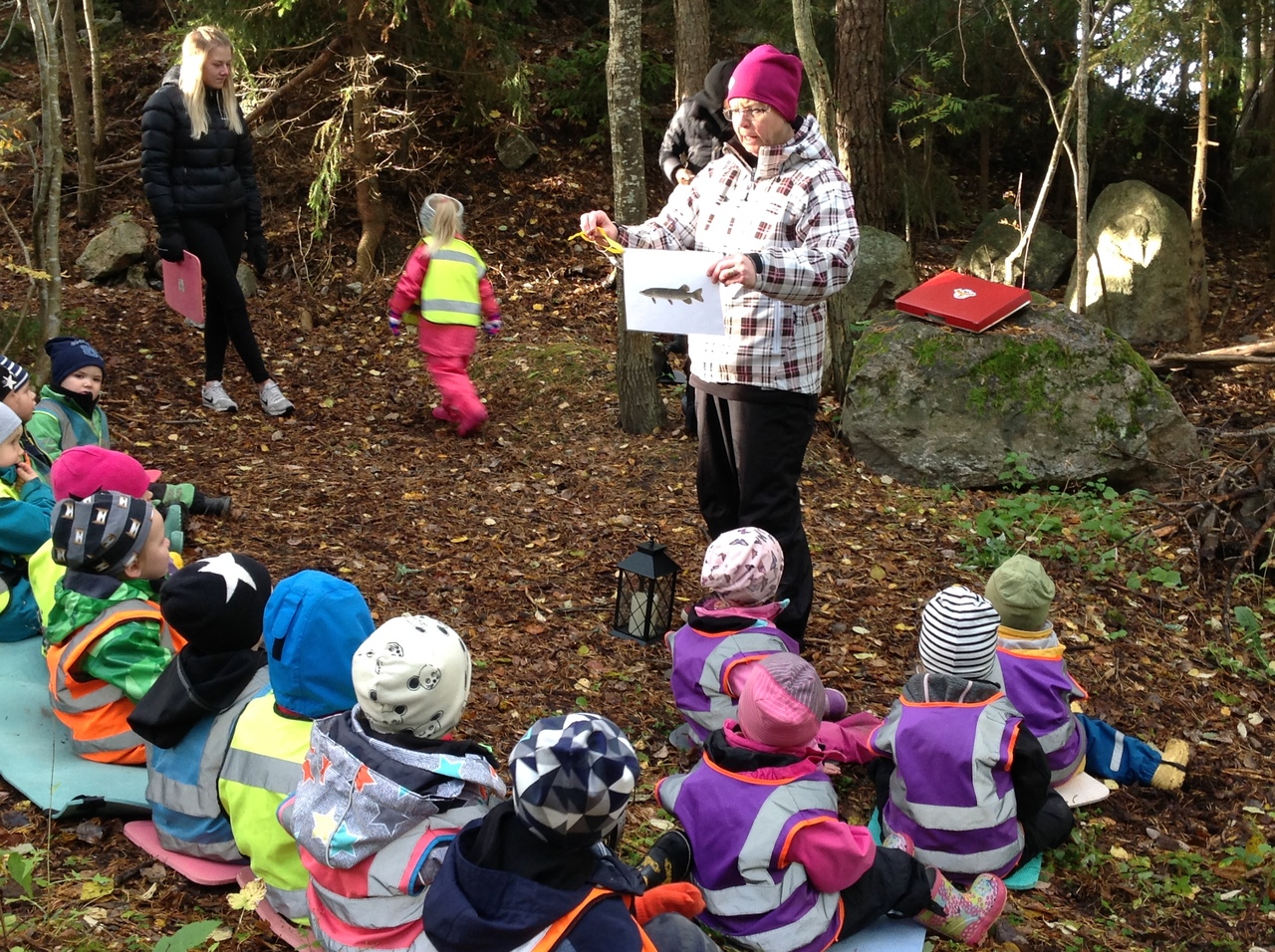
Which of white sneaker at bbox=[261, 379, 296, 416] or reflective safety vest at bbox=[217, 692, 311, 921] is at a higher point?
white sneaker at bbox=[261, 379, 296, 416]

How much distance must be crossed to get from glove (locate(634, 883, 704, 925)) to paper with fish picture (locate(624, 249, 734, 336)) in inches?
72.3

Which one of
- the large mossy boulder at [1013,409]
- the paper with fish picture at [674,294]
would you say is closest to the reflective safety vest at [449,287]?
the large mossy boulder at [1013,409]

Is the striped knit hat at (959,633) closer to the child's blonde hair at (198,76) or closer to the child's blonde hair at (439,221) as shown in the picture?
the child's blonde hair at (439,221)

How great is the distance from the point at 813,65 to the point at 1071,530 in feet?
12.1

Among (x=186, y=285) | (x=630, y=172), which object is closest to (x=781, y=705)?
(x=630, y=172)

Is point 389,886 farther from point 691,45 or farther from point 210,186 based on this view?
point 691,45

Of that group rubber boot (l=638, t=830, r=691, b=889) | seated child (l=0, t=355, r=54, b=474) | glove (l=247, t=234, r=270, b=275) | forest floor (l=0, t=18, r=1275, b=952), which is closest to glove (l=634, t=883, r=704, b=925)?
rubber boot (l=638, t=830, r=691, b=889)

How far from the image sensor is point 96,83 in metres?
9.61

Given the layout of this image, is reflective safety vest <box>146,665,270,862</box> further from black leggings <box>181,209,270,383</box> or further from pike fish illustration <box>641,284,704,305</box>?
black leggings <box>181,209,270,383</box>

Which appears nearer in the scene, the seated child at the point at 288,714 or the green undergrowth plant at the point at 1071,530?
the seated child at the point at 288,714

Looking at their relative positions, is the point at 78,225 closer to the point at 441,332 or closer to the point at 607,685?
the point at 441,332

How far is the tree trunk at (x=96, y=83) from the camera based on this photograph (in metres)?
9.15

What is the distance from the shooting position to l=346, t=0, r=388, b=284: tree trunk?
906 centimetres

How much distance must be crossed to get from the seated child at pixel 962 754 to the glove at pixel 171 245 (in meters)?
4.97
